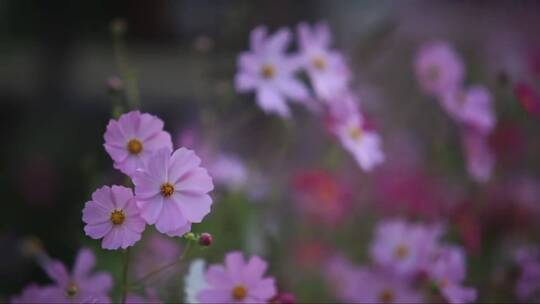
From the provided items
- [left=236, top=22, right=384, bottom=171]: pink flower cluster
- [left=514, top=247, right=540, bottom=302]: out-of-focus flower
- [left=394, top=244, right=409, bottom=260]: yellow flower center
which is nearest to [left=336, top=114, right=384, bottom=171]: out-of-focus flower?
[left=236, top=22, right=384, bottom=171]: pink flower cluster

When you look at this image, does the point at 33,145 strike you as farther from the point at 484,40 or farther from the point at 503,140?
the point at 484,40

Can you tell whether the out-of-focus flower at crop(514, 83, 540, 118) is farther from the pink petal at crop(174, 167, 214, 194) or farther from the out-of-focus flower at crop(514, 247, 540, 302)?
the pink petal at crop(174, 167, 214, 194)

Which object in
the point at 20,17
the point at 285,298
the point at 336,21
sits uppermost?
the point at 336,21

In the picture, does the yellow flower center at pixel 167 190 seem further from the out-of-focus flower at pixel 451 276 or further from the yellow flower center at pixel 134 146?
the out-of-focus flower at pixel 451 276

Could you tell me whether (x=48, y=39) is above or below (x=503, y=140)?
above

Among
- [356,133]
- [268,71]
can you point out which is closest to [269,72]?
[268,71]

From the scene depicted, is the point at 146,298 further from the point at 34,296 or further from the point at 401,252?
the point at 401,252

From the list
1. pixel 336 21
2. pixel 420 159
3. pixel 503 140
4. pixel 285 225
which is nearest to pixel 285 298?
pixel 285 225
